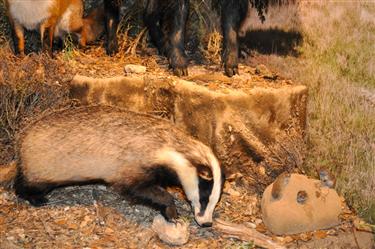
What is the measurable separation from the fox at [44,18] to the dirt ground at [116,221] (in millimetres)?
462

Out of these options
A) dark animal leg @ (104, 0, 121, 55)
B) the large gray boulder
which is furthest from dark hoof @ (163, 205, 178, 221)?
dark animal leg @ (104, 0, 121, 55)

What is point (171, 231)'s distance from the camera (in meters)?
3.80

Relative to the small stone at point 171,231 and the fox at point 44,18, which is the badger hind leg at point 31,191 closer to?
the small stone at point 171,231

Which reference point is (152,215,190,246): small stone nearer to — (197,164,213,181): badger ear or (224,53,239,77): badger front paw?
(197,164,213,181): badger ear

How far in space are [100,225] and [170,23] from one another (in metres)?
1.78

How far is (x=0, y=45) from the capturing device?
16.9 feet

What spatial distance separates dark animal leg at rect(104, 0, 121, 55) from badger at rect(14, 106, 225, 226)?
3.77ft

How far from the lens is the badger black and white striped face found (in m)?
3.61

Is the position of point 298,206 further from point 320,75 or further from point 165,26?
point 165,26

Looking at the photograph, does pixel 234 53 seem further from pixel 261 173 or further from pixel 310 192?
pixel 310 192

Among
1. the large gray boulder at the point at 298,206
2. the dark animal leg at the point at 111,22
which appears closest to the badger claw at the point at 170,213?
the large gray boulder at the point at 298,206

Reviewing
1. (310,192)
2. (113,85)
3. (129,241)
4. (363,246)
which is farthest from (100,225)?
(363,246)

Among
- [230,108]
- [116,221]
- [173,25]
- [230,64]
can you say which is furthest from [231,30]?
[116,221]

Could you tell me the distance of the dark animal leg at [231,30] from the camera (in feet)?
14.8
